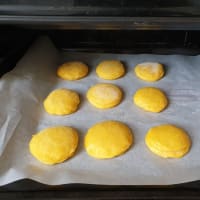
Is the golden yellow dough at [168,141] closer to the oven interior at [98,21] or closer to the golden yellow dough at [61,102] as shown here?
the oven interior at [98,21]

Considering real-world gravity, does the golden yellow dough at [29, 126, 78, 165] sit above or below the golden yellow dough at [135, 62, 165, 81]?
below

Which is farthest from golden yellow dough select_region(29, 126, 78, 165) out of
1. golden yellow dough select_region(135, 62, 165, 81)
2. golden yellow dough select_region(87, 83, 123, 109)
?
golden yellow dough select_region(135, 62, 165, 81)

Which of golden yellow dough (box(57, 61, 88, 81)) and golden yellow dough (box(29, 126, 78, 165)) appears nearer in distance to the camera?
golden yellow dough (box(29, 126, 78, 165))

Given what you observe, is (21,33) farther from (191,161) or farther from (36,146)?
(191,161)

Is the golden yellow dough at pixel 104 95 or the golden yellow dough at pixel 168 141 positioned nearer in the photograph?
the golden yellow dough at pixel 168 141

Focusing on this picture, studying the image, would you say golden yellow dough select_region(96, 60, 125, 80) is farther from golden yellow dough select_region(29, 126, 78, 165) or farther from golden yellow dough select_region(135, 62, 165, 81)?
golden yellow dough select_region(29, 126, 78, 165)

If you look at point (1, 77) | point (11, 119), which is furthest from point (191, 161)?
point (1, 77)

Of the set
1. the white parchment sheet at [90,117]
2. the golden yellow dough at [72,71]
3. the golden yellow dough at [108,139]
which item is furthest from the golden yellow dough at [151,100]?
the golden yellow dough at [72,71]

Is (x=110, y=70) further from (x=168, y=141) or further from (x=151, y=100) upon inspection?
(x=168, y=141)
